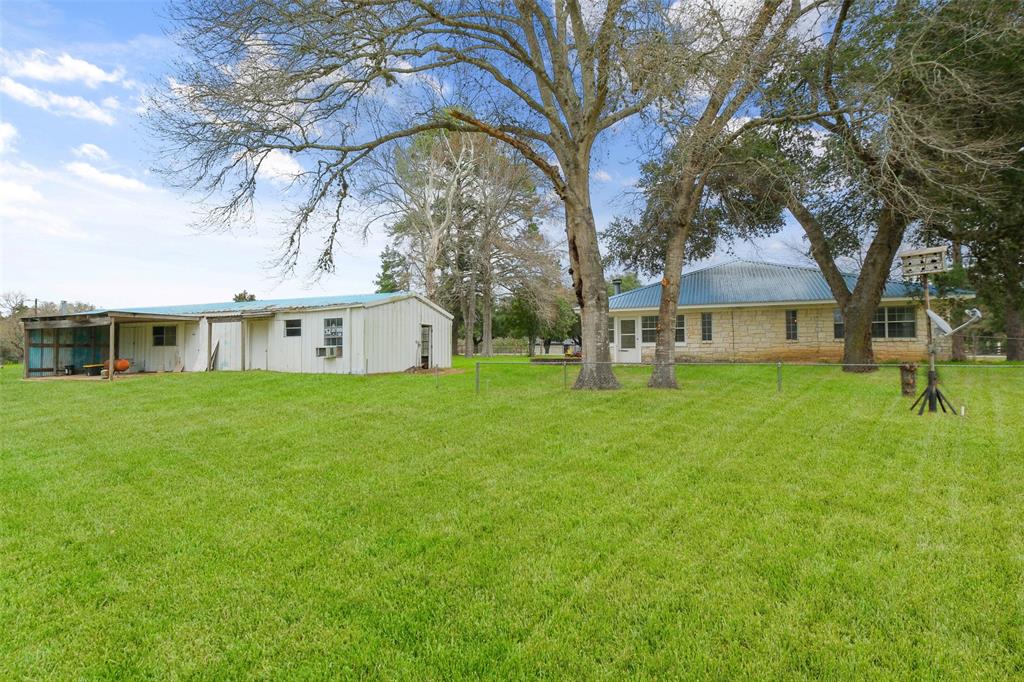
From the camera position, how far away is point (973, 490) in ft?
13.1

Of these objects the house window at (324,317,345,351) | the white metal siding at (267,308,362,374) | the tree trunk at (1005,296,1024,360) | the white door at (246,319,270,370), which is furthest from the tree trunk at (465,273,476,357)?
the tree trunk at (1005,296,1024,360)

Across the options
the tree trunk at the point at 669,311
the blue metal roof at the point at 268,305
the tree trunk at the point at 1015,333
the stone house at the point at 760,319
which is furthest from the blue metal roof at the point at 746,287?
the blue metal roof at the point at 268,305

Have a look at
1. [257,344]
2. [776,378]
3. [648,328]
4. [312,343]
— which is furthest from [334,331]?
[776,378]

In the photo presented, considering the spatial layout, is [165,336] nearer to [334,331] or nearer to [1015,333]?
[334,331]

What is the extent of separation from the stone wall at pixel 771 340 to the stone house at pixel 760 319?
0.03 meters

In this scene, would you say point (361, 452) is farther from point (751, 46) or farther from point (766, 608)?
point (751, 46)

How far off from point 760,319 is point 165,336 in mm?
24289

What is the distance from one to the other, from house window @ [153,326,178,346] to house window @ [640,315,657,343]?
1933cm

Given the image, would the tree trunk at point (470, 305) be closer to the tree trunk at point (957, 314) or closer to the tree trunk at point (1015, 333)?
the tree trunk at point (957, 314)

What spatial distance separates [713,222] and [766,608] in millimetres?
16499

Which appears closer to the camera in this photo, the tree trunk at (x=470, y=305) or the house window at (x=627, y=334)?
the house window at (x=627, y=334)

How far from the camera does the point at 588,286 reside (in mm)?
11211

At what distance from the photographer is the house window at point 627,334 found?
22156 mm

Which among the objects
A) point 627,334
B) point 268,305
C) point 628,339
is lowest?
point 628,339
